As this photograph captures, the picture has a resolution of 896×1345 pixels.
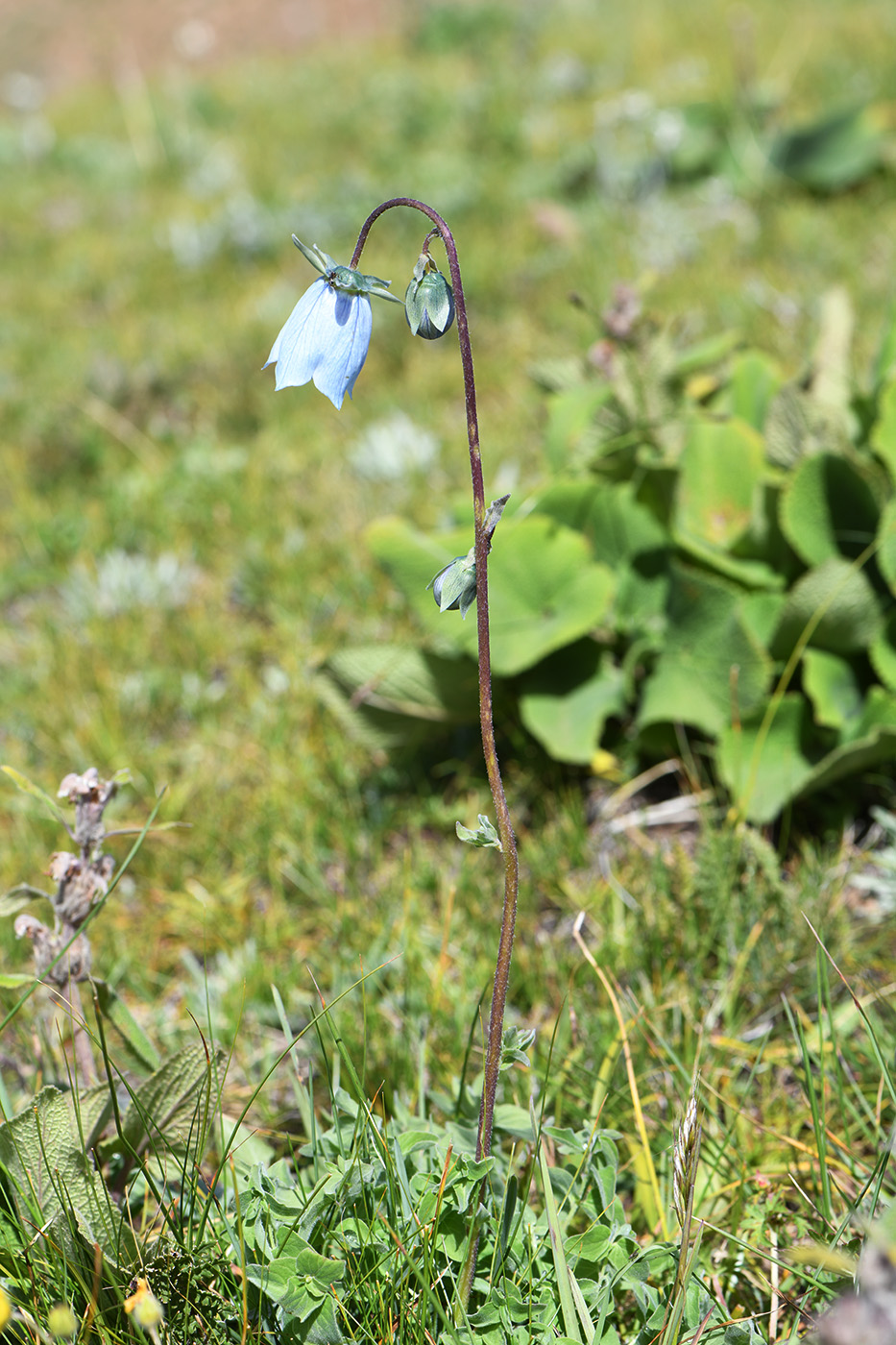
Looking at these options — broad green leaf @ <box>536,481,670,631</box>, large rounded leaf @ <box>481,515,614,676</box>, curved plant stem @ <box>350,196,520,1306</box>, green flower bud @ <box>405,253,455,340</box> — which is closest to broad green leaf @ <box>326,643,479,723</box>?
large rounded leaf @ <box>481,515,614,676</box>

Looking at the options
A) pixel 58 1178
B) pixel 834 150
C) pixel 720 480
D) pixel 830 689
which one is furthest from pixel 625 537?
pixel 834 150

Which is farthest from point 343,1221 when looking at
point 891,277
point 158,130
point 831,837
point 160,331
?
point 158,130

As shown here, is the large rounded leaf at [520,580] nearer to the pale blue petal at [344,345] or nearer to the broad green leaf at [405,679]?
the broad green leaf at [405,679]

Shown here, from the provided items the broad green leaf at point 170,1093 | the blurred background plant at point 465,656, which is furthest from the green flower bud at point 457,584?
the broad green leaf at point 170,1093

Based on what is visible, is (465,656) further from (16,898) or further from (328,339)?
(328,339)

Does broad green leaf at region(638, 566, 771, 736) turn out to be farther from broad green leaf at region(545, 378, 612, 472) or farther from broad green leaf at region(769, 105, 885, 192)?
broad green leaf at region(769, 105, 885, 192)

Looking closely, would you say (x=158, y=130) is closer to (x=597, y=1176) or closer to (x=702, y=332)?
(x=702, y=332)
